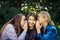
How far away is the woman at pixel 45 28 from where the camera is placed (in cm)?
526


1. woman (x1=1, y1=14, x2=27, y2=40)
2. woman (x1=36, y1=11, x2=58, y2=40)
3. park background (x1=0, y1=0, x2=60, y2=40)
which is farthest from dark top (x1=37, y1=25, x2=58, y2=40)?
park background (x1=0, y1=0, x2=60, y2=40)

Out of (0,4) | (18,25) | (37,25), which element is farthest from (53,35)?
(0,4)

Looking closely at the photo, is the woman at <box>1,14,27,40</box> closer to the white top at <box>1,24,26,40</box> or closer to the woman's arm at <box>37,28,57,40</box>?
the white top at <box>1,24,26,40</box>

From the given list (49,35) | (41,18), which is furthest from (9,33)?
(49,35)

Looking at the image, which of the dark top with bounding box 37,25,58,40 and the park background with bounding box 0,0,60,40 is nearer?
the dark top with bounding box 37,25,58,40

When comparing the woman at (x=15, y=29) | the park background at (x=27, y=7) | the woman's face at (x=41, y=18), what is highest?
the woman's face at (x=41, y=18)

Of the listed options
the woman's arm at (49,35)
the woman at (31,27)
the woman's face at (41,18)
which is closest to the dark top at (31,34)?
the woman at (31,27)

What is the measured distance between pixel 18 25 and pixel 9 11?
300cm

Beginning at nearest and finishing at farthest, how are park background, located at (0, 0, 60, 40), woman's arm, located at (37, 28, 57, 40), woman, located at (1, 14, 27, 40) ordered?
woman's arm, located at (37, 28, 57, 40)
woman, located at (1, 14, 27, 40)
park background, located at (0, 0, 60, 40)

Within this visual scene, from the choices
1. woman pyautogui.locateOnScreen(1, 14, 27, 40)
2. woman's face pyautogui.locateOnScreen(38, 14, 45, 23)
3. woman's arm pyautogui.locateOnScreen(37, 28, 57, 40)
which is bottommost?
woman's arm pyautogui.locateOnScreen(37, 28, 57, 40)

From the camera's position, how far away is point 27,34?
536 centimetres

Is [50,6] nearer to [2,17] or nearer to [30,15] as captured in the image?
[2,17]

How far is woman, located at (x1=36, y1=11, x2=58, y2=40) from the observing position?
5.26 m

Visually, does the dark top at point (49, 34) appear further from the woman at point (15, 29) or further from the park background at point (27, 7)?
the park background at point (27, 7)
